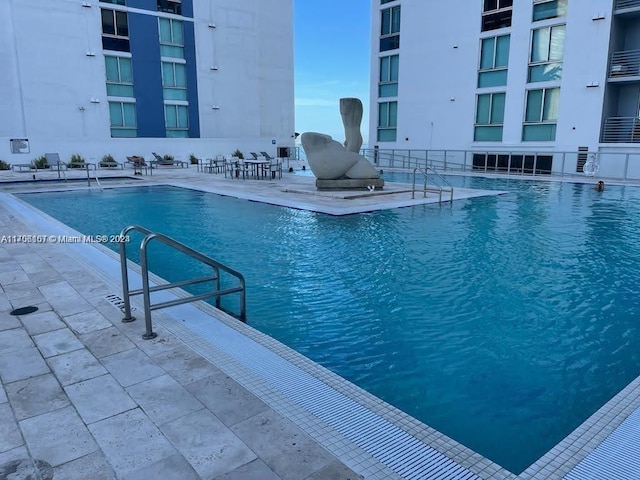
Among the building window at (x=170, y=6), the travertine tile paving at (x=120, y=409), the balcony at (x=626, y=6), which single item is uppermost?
the building window at (x=170, y=6)

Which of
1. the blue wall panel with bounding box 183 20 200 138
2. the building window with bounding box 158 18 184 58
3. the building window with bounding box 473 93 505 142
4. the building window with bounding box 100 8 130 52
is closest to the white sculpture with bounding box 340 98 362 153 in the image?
the building window with bounding box 473 93 505 142

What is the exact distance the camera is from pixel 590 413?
10.6 feet

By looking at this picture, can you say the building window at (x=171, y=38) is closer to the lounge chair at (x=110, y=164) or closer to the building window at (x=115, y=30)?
the building window at (x=115, y=30)

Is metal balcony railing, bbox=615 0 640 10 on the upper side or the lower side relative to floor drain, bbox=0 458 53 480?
upper

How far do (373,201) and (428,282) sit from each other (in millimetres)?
6803

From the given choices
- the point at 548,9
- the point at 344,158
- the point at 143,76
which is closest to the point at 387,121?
the point at 548,9

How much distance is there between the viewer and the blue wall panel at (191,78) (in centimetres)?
2877

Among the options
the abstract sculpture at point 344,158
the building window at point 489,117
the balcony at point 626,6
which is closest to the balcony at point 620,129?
the balcony at point 626,6

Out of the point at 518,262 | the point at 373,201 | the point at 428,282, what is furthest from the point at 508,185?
the point at 428,282

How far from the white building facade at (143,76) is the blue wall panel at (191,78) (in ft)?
0.20

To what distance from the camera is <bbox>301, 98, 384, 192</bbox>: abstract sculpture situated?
541 inches

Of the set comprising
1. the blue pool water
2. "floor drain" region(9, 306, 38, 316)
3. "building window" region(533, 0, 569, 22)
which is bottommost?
the blue pool water

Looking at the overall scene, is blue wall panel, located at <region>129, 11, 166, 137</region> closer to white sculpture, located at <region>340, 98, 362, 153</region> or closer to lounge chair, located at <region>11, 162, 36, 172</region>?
lounge chair, located at <region>11, 162, 36, 172</region>

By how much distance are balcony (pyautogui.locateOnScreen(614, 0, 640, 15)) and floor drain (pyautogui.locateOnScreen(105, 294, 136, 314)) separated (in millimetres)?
22804
